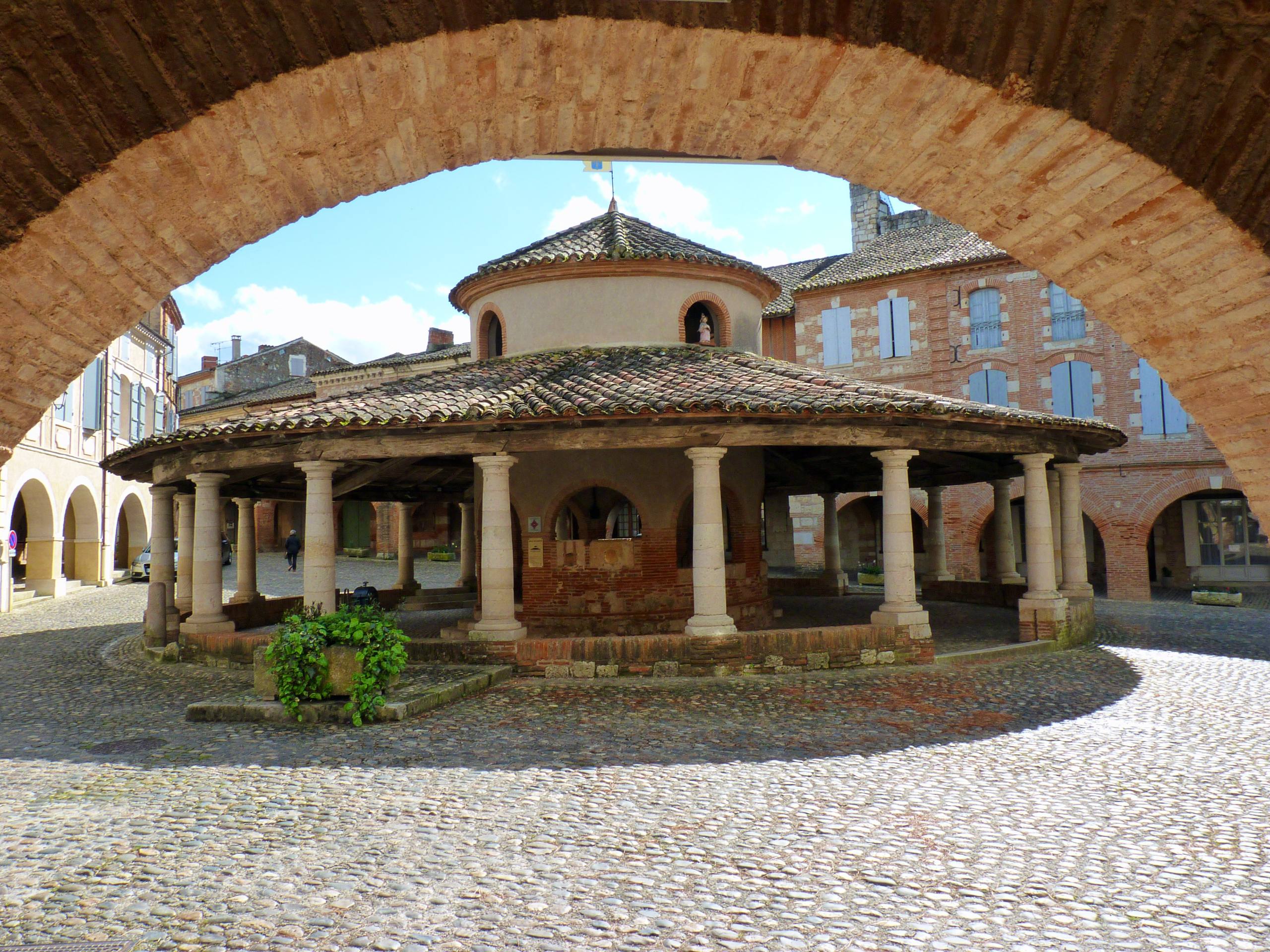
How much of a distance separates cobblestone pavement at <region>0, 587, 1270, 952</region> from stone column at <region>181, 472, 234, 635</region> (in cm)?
339

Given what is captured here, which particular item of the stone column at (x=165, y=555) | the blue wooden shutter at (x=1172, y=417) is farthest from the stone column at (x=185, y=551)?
the blue wooden shutter at (x=1172, y=417)

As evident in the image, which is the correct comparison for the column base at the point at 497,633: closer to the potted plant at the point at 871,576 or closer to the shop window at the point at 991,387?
the potted plant at the point at 871,576

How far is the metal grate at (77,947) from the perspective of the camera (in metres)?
4.07

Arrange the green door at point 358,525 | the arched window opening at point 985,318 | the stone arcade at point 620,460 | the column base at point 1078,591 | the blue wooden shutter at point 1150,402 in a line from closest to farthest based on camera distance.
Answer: the stone arcade at point 620,460 < the column base at point 1078,591 < the blue wooden shutter at point 1150,402 < the arched window opening at point 985,318 < the green door at point 358,525

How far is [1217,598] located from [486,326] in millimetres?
18654

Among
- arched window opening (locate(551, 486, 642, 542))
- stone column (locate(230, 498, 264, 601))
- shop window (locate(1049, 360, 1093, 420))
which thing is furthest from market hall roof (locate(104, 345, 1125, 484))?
shop window (locate(1049, 360, 1093, 420))

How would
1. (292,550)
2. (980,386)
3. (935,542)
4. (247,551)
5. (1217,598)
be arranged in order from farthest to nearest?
(292,550) → (980,386) → (1217,598) → (935,542) → (247,551)

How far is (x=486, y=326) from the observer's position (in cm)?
1594

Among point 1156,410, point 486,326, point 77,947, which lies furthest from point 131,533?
point 1156,410

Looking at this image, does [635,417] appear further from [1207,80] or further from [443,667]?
[1207,80]

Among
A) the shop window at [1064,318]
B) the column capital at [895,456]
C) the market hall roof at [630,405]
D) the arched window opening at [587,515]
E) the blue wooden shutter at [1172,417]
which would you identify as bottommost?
the arched window opening at [587,515]

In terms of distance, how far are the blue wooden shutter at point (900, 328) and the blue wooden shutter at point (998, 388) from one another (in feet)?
8.03

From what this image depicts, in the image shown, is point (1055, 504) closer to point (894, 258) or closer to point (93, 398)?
point (894, 258)

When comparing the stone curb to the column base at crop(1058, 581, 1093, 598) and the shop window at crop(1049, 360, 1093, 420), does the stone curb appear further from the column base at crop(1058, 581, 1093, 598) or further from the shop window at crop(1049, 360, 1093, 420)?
the shop window at crop(1049, 360, 1093, 420)
